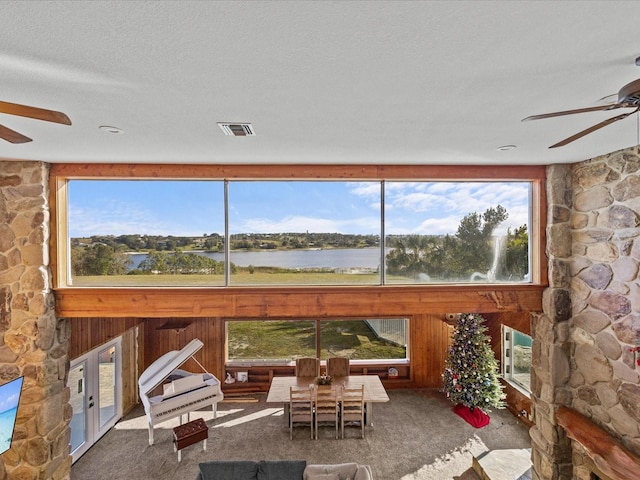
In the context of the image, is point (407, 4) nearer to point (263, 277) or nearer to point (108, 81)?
point (108, 81)

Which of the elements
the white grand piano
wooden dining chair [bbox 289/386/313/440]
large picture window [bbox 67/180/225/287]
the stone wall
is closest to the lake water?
large picture window [bbox 67/180/225/287]

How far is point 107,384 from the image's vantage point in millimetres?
6469

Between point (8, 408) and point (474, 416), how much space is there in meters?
7.10

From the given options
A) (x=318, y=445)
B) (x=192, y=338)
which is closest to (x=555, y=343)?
(x=318, y=445)

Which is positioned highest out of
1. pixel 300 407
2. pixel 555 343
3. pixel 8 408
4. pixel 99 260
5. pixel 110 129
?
pixel 110 129

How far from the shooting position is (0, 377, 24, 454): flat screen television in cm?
315

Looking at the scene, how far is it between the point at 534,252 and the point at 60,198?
6.00 m

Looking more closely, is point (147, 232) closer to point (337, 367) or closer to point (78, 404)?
point (78, 404)

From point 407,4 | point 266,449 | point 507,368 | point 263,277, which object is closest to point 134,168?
point 263,277

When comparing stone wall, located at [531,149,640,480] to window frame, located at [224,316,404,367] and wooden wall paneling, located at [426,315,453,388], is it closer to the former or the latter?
wooden wall paneling, located at [426,315,453,388]

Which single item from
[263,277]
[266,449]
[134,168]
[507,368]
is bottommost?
[266,449]

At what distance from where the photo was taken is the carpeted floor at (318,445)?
5109 millimetres

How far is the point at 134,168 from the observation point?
13.3ft

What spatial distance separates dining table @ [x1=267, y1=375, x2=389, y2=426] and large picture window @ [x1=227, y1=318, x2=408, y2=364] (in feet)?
4.88
